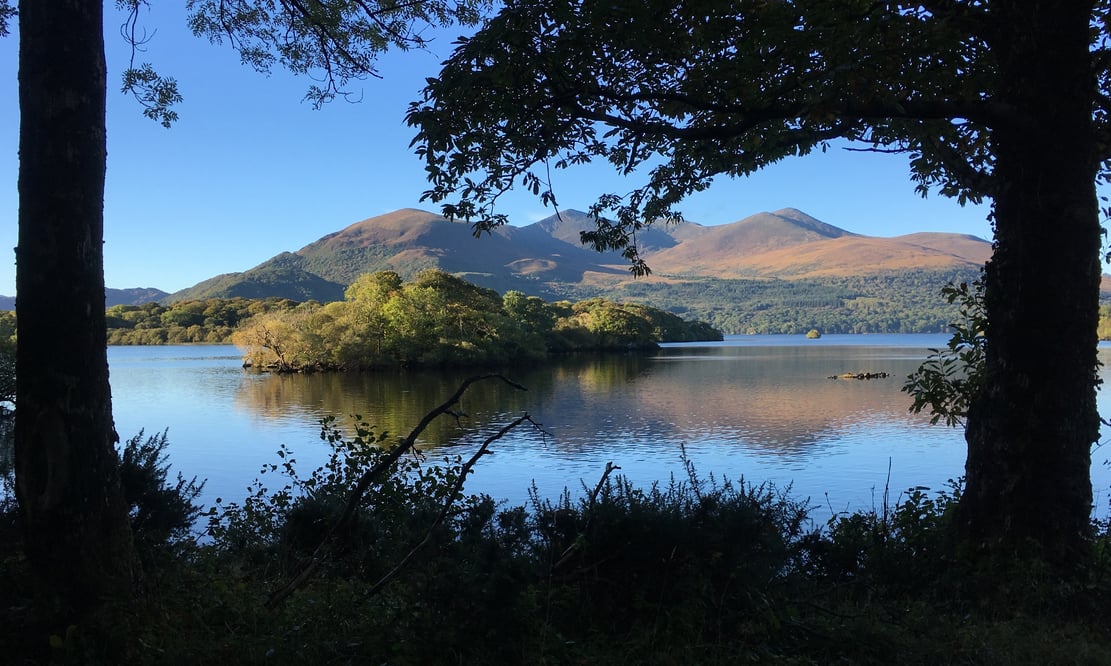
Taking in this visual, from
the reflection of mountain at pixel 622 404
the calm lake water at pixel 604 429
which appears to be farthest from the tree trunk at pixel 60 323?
the reflection of mountain at pixel 622 404

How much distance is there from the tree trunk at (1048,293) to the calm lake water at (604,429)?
11.4 feet

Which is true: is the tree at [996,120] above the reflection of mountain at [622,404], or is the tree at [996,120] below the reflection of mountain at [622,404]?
above

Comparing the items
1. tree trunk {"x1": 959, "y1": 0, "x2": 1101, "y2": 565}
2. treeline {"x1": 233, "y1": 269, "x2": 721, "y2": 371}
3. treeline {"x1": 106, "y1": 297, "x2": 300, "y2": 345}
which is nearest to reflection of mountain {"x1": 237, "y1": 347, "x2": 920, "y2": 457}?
treeline {"x1": 233, "y1": 269, "x2": 721, "y2": 371}

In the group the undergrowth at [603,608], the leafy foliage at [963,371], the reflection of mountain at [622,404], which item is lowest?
the reflection of mountain at [622,404]


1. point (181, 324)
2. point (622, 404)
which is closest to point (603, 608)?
point (622, 404)

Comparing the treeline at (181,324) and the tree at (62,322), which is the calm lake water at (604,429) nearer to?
the tree at (62,322)

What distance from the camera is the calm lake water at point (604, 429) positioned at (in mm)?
17406

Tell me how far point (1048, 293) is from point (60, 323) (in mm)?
6185

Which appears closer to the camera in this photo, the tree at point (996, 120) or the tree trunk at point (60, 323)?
the tree trunk at point (60, 323)

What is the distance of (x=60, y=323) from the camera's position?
3.76 metres

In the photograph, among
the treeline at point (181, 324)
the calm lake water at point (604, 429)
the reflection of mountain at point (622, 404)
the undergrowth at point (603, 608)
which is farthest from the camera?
the treeline at point (181, 324)

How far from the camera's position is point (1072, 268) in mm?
5203

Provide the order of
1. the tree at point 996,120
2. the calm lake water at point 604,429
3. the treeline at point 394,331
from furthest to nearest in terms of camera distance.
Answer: the treeline at point 394,331 < the calm lake water at point 604,429 < the tree at point 996,120

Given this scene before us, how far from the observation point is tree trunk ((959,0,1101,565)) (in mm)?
5191
